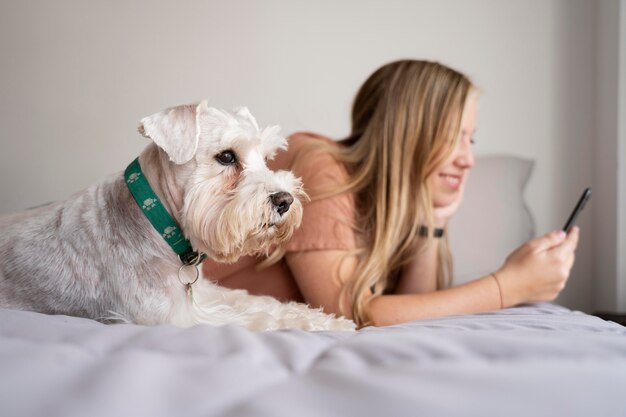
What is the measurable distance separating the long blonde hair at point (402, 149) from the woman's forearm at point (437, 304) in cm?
18

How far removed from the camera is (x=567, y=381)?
55 cm

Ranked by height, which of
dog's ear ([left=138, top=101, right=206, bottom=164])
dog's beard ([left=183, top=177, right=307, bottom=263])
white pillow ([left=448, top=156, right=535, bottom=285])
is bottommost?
white pillow ([left=448, top=156, right=535, bottom=285])

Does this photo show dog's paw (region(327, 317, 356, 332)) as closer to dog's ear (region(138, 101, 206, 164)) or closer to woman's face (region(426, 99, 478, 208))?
dog's ear (region(138, 101, 206, 164))

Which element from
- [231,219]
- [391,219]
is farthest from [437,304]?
[231,219]

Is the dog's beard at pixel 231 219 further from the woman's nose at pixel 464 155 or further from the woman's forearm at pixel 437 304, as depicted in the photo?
the woman's nose at pixel 464 155

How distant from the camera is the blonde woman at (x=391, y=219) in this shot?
1.50 meters

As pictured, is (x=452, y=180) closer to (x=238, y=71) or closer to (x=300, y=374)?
(x=238, y=71)

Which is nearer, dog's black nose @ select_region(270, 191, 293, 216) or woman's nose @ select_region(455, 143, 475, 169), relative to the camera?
dog's black nose @ select_region(270, 191, 293, 216)

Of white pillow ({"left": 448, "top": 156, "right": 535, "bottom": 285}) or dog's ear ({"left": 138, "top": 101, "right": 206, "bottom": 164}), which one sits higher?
dog's ear ({"left": 138, "top": 101, "right": 206, "bottom": 164})

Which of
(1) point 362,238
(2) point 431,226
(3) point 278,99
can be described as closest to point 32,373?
(1) point 362,238

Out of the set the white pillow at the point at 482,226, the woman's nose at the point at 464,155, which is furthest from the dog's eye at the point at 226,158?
the white pillow at the point at 482,226

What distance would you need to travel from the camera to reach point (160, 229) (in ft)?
3.65

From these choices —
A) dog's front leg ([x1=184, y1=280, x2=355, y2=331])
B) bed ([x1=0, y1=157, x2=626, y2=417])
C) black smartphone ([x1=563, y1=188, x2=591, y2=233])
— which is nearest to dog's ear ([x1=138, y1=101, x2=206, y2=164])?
dog's front leg ([x1=184, y1=280, x2=355, y2=331])

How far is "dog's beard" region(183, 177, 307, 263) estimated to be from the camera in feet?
3.62
